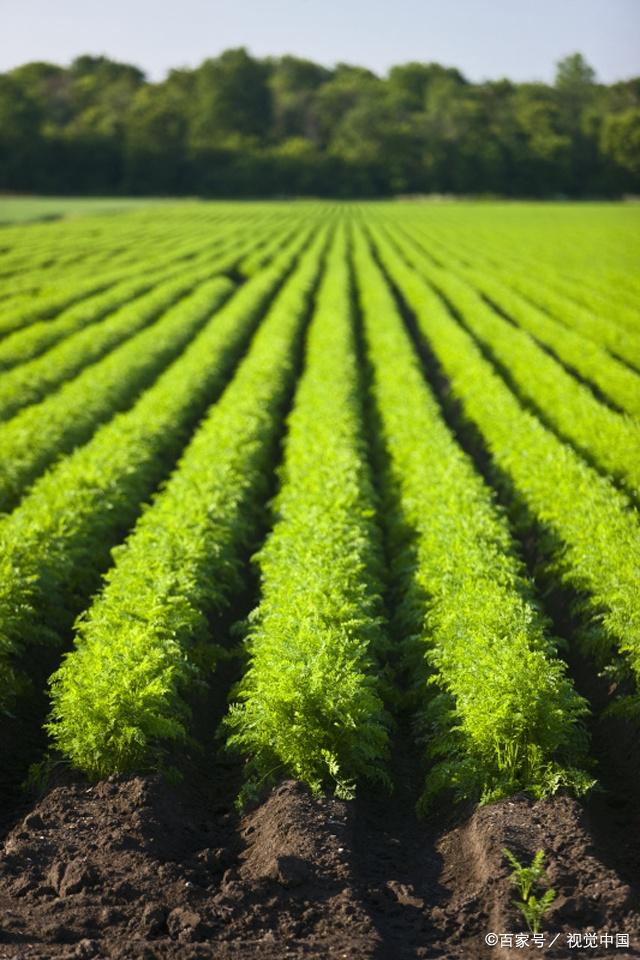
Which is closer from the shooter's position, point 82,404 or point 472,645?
point 472,645

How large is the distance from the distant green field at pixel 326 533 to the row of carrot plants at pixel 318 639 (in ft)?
0.11

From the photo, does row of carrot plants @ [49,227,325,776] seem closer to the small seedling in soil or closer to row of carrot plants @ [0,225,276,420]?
the small seedling in soil

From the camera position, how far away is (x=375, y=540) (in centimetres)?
1097

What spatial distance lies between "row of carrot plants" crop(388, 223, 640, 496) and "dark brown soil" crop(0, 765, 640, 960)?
7101 millimetres

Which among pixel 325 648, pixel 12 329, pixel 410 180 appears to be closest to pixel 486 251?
pixel 12 329

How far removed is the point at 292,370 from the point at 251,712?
14752mm

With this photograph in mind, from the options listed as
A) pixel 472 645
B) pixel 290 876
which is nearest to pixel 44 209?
pixel 472 645

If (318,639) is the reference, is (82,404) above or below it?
above

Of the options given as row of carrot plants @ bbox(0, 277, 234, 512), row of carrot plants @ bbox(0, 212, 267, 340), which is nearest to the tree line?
row of carrot plants @ bbox(0, 212, 267, 340)

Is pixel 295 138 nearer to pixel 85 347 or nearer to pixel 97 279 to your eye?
pixel 97 279

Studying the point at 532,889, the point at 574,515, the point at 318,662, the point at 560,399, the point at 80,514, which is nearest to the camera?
the point at 532,889

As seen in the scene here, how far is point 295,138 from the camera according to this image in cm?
13512

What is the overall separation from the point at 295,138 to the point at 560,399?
129056 mm

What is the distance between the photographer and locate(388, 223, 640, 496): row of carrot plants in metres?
14.1
